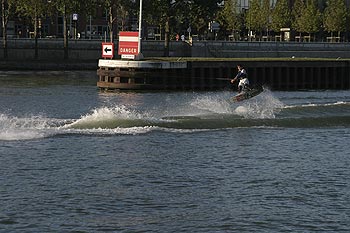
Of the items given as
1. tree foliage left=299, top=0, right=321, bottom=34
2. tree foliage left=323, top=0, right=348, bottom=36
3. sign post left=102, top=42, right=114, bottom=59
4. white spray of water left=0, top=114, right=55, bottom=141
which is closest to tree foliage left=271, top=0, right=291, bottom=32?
tree foliage left=299, top=0, right=321, bottom=34

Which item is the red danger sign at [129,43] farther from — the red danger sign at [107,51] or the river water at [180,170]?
the river water at [180,170]

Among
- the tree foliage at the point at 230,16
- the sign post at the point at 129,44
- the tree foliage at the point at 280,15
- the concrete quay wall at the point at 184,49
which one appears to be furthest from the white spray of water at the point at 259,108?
the tree foliage at the point at 280,15

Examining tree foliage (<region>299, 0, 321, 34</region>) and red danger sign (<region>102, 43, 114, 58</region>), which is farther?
tree foliage (<region>299, 0, 321, 34</region>)

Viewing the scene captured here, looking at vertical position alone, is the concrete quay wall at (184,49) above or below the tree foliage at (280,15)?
below

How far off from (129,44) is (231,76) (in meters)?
10.5

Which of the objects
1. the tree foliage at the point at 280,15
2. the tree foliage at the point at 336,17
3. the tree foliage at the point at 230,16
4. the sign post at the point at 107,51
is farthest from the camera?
the tree foliage at the point at 336,17

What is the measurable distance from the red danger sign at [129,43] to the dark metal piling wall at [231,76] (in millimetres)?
2294

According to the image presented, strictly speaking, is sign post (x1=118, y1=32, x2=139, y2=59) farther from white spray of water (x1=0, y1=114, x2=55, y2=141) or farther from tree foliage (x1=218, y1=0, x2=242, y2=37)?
tree foliage (x1=218, y1=0, x2=242, y2=37)

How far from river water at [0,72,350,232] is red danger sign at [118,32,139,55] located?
20791mm

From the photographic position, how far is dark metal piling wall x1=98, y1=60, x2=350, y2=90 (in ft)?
238

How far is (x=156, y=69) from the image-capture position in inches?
2864

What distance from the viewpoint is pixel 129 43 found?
7369 centimetres

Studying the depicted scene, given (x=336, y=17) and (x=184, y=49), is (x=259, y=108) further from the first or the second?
(x=336, y=17)

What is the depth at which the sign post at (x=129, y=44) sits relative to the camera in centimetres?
7369
